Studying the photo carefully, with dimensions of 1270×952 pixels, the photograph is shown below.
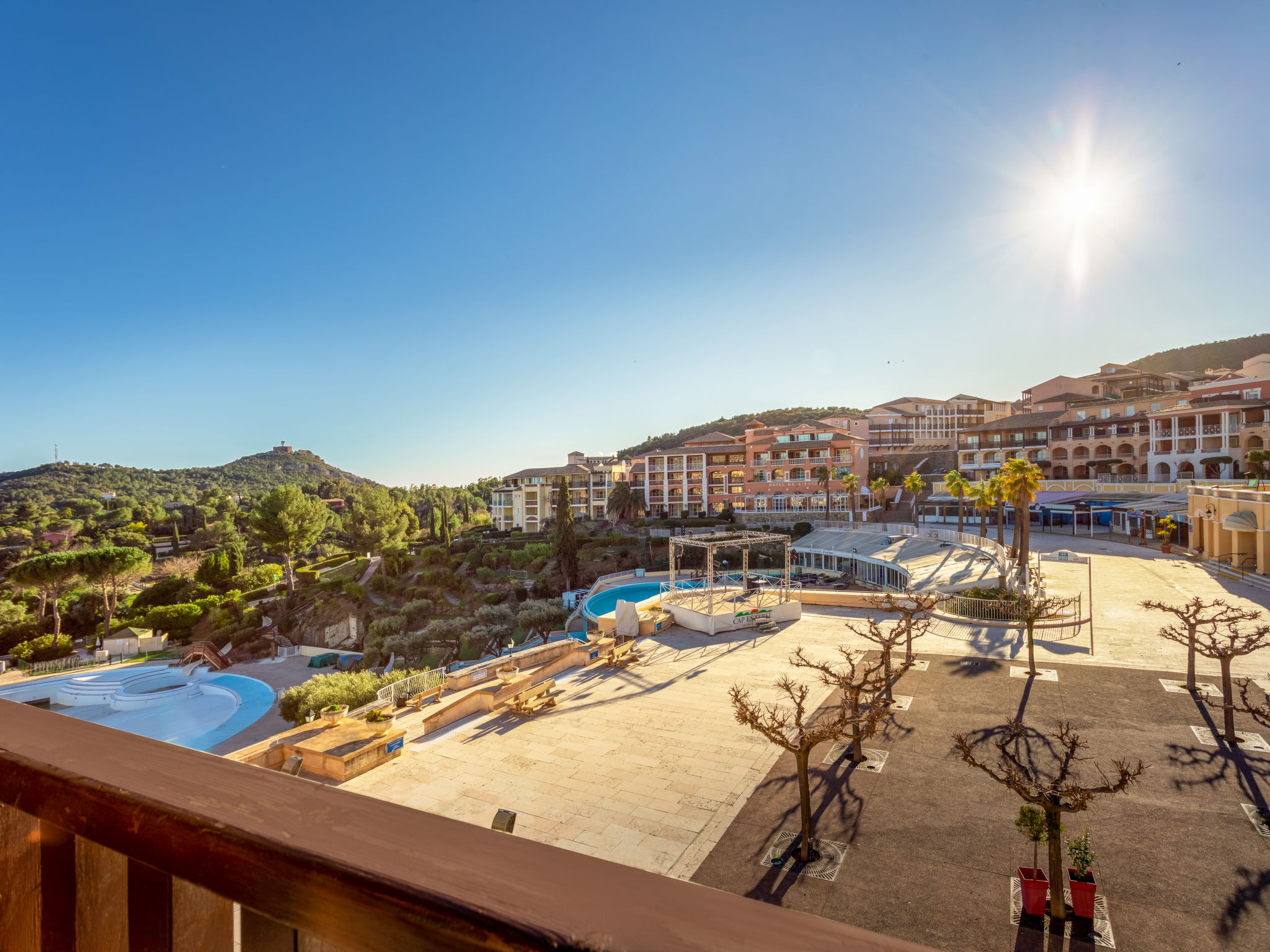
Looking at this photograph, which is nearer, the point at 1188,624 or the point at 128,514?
the point at 1188,624

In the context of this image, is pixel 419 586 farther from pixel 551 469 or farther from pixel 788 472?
pixel 788 472

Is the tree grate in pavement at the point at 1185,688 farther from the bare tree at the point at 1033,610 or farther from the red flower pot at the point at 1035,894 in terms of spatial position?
the red flower pot at the point at 1035,894

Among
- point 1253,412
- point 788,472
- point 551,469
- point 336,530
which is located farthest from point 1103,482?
point 336,530

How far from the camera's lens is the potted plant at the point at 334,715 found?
13.7 m

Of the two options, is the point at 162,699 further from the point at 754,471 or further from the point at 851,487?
the point at 754,471

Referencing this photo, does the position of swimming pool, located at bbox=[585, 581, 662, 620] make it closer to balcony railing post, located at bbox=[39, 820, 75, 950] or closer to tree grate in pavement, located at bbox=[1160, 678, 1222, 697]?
tree grate in pavement, located at bbox=[1160, 678, 1222, 697]

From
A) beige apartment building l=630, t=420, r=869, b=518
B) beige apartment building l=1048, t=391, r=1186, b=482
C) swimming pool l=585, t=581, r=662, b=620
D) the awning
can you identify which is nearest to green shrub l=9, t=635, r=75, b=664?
swimming pool l=585, t=581, r=662, b=620

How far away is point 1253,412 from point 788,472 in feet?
112

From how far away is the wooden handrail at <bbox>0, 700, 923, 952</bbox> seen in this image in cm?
66

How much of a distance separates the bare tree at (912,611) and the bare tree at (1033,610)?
2.25m

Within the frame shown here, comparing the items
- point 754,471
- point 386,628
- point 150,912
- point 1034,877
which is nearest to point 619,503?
point 754,471

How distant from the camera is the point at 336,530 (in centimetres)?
7294

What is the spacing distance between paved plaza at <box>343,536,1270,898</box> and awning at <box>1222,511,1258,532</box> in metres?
7.37

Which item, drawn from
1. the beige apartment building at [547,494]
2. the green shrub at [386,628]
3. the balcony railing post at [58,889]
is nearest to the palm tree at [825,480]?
the beige apartment building at [547,494]
